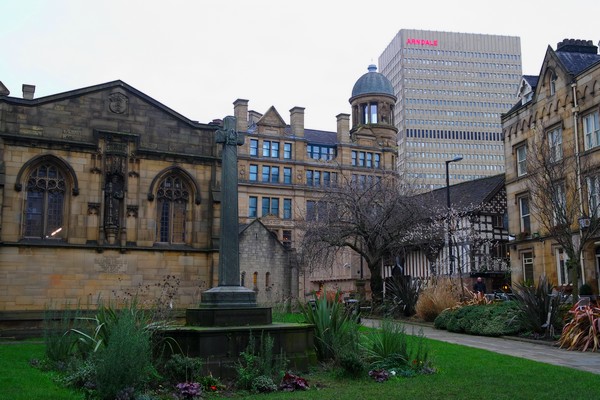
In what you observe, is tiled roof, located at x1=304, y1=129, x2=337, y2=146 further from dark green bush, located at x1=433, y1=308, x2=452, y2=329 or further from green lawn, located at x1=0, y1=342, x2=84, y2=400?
green lawn, located at x1=0, y1=342, x2=84, y2=400

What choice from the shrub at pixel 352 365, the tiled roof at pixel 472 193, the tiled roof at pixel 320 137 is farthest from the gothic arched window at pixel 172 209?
the tiled roof at pixel 320 137

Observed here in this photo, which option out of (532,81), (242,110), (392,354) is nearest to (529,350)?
(392,354)

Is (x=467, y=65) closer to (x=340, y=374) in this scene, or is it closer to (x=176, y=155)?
(x=176, y=155)

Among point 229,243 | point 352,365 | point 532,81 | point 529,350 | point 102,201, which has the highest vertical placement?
point 532,81

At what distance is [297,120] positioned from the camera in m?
70.4

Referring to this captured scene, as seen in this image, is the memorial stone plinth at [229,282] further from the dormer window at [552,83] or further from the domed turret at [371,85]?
the domed turret at [371,85]

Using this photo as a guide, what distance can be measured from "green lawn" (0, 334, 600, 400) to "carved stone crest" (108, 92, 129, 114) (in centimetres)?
1274

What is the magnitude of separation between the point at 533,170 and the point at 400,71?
131576mm

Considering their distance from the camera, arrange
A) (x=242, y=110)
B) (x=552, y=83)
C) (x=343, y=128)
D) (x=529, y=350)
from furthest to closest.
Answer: (x=343, y=128) → (x=242, y=110) → (x=552, y=83) → (x=529, y=350)

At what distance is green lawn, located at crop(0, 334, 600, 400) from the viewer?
959 cm

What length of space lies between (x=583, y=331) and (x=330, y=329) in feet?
25.1

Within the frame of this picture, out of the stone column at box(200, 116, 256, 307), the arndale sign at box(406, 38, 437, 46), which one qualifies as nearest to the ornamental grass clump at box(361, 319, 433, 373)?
the stone column at box(200, 116, 256, 307)

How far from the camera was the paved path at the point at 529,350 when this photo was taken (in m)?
13.7

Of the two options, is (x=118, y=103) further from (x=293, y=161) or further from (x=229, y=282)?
(x=293, y=161)
